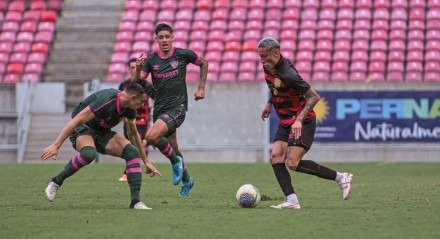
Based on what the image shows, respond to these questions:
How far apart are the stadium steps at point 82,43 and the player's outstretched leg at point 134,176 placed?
16.1 meters

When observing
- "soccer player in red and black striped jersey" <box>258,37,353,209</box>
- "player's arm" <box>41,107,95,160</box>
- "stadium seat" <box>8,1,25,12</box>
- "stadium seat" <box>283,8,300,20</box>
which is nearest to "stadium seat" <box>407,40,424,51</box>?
"stadium seat" <box>283,8,300,20</box>

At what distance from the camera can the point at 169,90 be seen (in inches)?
571

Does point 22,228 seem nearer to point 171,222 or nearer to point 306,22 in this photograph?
point 171,222

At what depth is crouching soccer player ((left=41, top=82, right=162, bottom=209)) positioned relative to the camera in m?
11.9

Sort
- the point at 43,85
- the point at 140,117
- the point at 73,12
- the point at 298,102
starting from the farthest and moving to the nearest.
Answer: the point at 73,12 < the point at 43,85 < the point at 140,117 < the point at 298,102

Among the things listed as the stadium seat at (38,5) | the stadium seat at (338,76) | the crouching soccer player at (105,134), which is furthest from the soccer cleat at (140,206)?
the stadium seat at (38,5)

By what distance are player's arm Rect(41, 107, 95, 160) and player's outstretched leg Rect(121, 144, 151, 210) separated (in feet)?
2.23

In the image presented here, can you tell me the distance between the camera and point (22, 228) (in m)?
10.0

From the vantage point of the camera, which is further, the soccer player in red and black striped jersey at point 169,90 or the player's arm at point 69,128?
the soccer player in red and black striped jersey at point 169,90

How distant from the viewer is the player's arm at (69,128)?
11.5m

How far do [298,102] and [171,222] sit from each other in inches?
107

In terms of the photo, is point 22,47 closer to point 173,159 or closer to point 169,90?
point 169,90

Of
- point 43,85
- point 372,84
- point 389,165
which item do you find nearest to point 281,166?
point 389,165

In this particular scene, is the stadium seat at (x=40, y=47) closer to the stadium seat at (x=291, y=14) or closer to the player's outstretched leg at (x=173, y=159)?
the stadium seat at (x=291, y=14)
